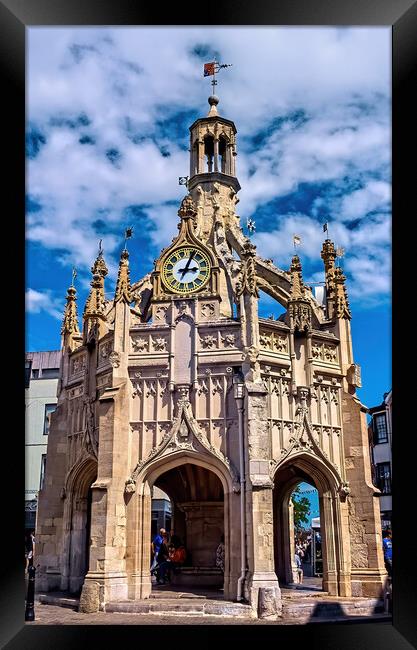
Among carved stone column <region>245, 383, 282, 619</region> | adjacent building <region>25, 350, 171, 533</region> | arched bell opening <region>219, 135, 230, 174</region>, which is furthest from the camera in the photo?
adjacent building <region>25, 350, 171, 533</region>

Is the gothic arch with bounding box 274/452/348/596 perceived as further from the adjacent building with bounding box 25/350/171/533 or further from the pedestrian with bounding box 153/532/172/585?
the adjacent building with bounding box 25/350/171/533

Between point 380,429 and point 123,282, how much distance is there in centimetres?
2589

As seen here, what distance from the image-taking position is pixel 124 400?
762 inches

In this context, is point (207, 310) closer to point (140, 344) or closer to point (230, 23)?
point (140, 344)

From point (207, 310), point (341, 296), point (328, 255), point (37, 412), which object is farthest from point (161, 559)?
point (37, 412)

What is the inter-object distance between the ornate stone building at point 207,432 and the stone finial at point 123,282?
0.05 meters

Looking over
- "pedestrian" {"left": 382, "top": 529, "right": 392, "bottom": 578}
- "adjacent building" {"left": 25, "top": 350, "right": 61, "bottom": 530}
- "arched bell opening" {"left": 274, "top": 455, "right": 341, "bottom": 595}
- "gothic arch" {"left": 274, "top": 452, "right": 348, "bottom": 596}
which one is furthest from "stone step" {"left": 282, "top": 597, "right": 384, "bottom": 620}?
"adjacent building" {"left": 25, "top": 350, "right": 61, "bottom": 530}

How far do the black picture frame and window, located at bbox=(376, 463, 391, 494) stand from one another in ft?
91.9

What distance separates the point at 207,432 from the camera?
736 inches

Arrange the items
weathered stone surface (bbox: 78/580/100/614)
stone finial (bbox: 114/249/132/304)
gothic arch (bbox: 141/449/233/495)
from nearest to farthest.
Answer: weathered stone surface (bbox: 78/580/100/614) < gothic arch (bbox: 141/449/233/495) < stone finial (bbox: 114/249/132/304)

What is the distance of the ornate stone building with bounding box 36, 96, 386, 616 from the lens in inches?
700

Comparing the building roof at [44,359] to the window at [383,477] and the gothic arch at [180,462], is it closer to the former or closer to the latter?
the window at [383,477]

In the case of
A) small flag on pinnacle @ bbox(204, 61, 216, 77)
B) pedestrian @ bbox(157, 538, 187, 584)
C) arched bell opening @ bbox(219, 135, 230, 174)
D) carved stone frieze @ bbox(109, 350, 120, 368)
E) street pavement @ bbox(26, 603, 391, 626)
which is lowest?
street pavement @ bbox(26, 603, 391, 626)
